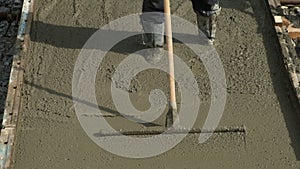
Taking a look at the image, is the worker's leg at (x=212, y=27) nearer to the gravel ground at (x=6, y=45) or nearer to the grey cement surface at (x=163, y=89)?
the grey cement surface at (x=163, y=89)

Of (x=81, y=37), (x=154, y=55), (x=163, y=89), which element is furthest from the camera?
(x=81, y=37)

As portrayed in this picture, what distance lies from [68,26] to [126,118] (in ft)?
4.13

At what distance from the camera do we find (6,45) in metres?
4.51

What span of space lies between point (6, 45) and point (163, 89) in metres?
1.76

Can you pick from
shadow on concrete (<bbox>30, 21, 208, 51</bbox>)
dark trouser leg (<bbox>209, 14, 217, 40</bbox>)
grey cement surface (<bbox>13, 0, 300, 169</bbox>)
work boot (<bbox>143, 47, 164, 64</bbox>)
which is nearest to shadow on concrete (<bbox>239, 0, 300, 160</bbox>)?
grey cement surface (<bbox>13, 0, 300, 169</bbox>)

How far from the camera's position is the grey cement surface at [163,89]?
327 cm

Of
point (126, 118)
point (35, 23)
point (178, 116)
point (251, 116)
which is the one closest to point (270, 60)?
point (251, 116)

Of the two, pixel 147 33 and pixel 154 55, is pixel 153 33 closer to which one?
pixel 147 33

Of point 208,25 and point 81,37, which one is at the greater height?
point 208,25

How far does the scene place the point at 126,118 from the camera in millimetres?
3518

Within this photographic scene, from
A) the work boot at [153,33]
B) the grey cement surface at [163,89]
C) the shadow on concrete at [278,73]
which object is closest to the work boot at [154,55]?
the work boot at [153,33]

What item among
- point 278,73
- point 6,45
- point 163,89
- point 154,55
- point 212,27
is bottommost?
point 163,89

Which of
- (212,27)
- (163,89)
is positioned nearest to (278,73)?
(212,27)

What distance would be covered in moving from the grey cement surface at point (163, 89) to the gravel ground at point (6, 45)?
0.38 m
